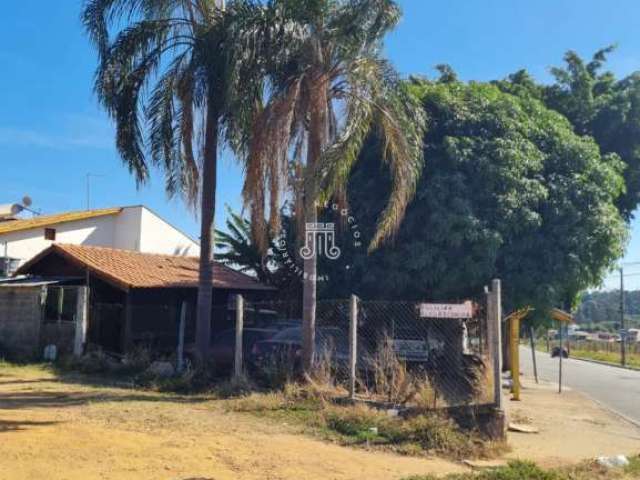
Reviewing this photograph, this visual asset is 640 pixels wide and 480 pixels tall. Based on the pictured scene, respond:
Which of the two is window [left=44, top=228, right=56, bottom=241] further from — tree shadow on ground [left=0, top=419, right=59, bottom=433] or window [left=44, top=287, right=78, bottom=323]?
tree shadow on ground [left=0, top=419, right=59, bottom=433]

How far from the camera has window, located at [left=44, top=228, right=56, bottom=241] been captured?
2475cm

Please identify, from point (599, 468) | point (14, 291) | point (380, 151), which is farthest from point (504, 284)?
point (14, 291)

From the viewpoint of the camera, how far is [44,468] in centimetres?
622

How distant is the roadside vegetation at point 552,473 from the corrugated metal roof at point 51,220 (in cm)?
2091

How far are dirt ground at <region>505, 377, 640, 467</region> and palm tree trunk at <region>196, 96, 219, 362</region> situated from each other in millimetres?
6380

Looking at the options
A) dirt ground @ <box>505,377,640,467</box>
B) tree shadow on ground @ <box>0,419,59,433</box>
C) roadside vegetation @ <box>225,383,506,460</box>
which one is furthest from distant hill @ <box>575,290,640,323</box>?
tree shadow on ground @ <box>0,419,59,433</box>

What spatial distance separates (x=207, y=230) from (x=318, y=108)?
4028 mm

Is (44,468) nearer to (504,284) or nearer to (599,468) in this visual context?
(599,468)

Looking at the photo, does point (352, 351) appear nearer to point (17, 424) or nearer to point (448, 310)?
point (448, 310)

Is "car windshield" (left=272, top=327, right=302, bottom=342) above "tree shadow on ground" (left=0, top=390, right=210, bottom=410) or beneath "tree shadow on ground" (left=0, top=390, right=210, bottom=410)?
above

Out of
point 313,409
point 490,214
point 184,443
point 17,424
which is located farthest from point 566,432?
point 17,424

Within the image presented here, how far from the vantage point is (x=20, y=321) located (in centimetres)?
1644

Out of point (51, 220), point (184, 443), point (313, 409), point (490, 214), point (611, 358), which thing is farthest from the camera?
point (611, 358)

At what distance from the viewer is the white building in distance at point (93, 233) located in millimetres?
23438
